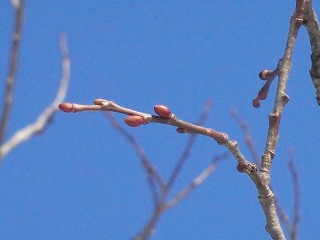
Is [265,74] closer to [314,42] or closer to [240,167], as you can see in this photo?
[314,42]

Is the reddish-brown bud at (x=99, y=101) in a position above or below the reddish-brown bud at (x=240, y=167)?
above

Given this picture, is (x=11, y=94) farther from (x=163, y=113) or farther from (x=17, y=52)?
(x=163, y=113)

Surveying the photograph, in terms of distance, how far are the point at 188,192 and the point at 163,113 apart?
3.77 ft

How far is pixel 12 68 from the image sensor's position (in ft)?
4.50

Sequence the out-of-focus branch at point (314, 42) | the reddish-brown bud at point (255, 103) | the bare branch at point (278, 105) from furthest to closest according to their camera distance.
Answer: the out-of-focus branch at point (314, 42), the reddish-brown bud at point (255, 103), the bare branch at point (278, 105)

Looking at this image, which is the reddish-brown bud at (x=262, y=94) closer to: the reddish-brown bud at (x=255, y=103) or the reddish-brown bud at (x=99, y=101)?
the reddish-brown bud at (x=255, y=103)

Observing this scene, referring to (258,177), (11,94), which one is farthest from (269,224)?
(11,94)

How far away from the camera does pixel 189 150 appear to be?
2994mm

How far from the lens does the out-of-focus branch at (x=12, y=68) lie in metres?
1.33

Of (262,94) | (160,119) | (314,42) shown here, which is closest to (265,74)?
(262,94)

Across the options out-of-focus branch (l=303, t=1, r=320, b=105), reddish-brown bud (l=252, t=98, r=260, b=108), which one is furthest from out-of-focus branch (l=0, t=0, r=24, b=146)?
out-of-focus branch (l=303, t=1, r=320, b=105)

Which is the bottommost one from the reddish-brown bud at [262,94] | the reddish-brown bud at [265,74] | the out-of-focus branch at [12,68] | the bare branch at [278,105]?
the out-of-focus branch at [12,68]

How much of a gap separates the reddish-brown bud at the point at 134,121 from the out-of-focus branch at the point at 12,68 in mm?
306

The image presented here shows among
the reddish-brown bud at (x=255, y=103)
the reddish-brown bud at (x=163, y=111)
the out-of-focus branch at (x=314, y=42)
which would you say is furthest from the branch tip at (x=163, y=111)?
the out-of-focus branch at (x=314, y=42)
